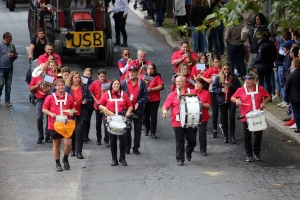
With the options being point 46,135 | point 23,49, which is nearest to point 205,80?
point 46,135

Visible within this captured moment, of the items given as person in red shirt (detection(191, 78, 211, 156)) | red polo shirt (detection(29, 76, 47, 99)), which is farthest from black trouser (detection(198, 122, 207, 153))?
red polo shirt (detection(29, 76, 47, 99))

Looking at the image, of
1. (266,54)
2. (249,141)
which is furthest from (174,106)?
(266,54)

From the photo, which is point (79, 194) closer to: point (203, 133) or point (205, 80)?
point (203, 133)

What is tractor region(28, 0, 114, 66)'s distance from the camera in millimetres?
24172

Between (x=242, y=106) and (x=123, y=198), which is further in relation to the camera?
(x=242, y=106)

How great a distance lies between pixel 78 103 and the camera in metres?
15.6

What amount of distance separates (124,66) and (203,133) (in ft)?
10.4

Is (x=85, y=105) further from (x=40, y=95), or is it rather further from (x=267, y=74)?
(x=267, y=74)

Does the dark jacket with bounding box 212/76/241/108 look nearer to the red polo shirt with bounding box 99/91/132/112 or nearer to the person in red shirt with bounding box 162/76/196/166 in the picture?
the person in red shirt with bounding box 162/76/196/166

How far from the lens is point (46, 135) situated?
17.1 metres

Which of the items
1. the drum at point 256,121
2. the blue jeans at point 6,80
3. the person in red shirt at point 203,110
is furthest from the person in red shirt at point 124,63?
the drum at point 256,121

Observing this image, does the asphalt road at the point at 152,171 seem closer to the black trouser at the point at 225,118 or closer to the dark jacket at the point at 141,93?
the black trouser at the point at 225,118

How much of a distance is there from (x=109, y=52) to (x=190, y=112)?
10349 mm

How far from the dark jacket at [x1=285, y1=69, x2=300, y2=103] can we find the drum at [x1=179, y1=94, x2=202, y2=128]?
3.06m
